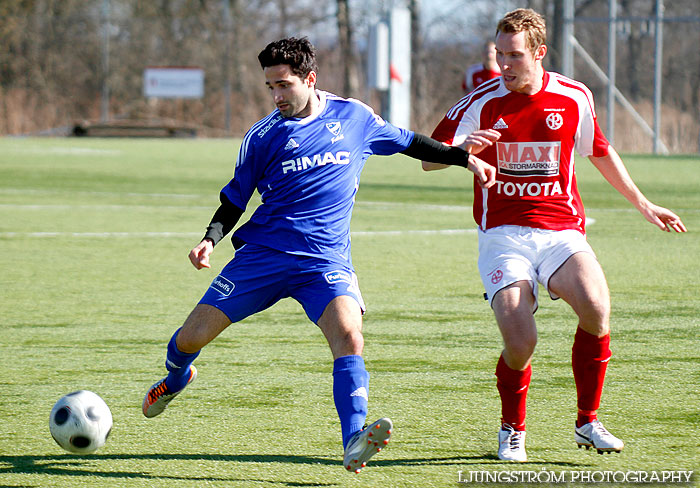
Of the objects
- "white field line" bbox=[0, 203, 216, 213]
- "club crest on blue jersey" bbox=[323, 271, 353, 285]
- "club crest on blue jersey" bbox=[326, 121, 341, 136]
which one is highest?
"club crest on blue jersey" bbox=[326, 121, 341, 136]

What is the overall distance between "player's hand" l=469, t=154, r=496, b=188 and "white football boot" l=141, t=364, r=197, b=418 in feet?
5.09

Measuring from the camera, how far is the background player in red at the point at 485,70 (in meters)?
Answer: 15.9

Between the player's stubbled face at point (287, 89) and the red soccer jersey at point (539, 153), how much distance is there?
0.85 m

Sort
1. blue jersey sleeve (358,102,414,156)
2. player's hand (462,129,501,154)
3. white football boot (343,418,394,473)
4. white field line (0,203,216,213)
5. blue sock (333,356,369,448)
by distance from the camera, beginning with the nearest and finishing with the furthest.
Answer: white football boot (343,418,394,473) < blue sock (333,356,369,448) < player's hand (462,129,501,154) < blue jersey sleeve (358,102,414,156) < white field line (0,203,216,213)

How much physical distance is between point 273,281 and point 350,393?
0.65 meters

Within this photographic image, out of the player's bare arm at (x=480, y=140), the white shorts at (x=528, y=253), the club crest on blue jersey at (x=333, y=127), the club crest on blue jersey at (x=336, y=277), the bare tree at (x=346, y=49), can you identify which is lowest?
the club crest on blue jersey at (x=336, y=277)

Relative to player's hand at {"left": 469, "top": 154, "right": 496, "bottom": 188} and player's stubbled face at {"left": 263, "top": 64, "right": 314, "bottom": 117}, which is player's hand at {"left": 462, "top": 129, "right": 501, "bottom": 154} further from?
player's stubbled face at {"left": 263, "top": 64, "right": 314, "bottom": 117}

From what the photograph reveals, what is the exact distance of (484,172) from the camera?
4.87m

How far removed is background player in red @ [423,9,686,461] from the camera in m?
4.71

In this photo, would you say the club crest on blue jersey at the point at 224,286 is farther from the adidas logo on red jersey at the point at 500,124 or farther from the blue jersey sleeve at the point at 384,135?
the adidas logo on red jersey at the point at 500,124

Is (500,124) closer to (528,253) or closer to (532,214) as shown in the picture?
(532,214)

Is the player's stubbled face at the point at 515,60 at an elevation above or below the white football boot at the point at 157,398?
above

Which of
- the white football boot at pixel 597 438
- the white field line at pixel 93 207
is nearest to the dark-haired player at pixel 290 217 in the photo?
the white football boot at pixel 597 438

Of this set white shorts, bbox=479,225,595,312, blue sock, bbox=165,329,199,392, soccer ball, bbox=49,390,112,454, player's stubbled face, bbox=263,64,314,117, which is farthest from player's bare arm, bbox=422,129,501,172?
soccer ball, bbox=49,390,112,454
